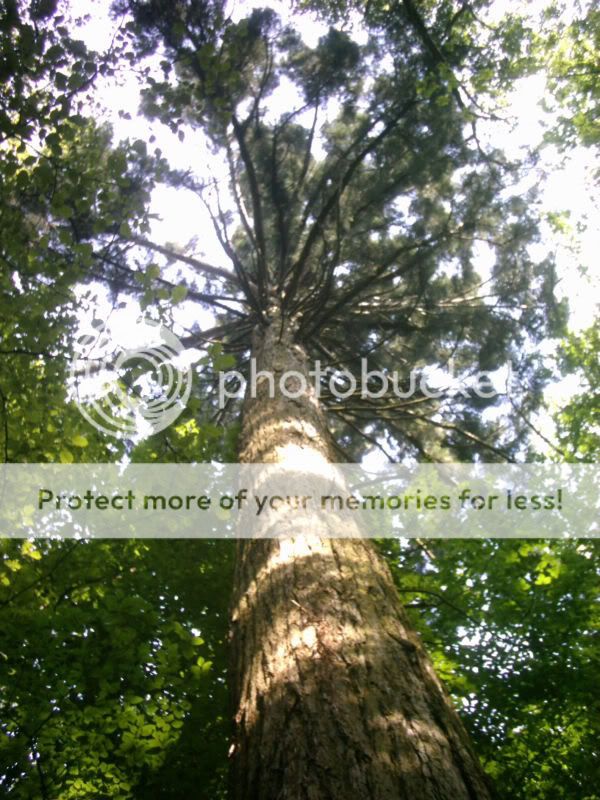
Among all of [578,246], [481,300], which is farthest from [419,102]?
[578,246]

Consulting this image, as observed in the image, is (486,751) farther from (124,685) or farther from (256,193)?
(256,193)

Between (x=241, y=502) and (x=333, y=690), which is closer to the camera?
(x=333, y=690)

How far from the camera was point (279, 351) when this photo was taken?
5312 millimetres

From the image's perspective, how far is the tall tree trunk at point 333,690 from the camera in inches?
59.9

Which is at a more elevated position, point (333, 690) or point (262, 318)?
point (262, 318)

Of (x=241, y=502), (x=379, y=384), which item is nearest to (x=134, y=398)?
(x=241, y=502)

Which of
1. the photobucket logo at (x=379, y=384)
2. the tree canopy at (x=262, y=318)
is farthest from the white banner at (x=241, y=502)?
the photobucket logo at (x=379, y=384)

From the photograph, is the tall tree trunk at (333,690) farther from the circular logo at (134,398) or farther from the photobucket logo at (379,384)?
the photobucket logo at (379,384)

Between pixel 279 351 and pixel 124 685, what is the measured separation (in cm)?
305

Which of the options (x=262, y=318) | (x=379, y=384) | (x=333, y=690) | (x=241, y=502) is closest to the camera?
(x=333, y=690)

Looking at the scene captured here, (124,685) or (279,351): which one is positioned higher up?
(279,351)

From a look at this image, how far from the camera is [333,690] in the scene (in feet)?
5.90

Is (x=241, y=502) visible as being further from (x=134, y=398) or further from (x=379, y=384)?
(x=379, y=384)

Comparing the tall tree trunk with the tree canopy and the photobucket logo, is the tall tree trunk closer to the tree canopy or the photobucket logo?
the tree canopy
